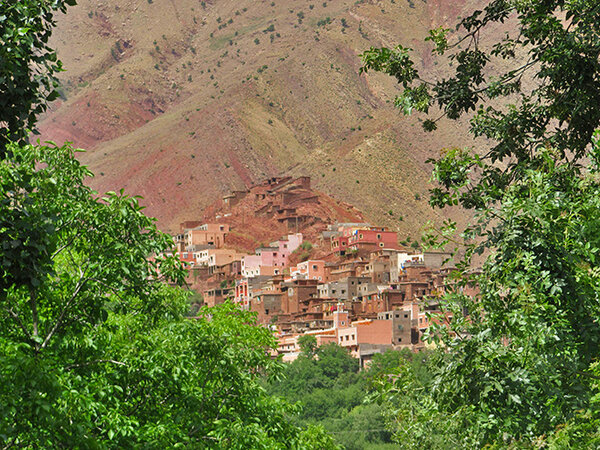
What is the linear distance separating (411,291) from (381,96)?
91235 millimetres

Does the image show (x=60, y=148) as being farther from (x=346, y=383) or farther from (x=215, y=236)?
(x=215, y=236)

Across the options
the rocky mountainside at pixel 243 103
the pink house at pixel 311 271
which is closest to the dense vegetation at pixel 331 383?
the pink house at pixel 311 271

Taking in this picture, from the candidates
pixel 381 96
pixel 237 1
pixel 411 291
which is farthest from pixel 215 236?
pixel 237 1

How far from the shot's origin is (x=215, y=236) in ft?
364

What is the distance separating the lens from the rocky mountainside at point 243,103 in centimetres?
13900

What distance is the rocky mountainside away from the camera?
139m

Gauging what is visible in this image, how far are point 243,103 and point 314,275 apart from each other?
67.4 meters

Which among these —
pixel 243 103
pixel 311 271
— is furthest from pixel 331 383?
pixel 243 103

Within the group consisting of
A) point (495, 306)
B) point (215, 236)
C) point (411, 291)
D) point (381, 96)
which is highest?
point (381, 96)

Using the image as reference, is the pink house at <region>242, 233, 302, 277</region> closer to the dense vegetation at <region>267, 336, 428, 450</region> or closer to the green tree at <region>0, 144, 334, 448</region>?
the dense vegetation at <region>267, 336, 428, 450</region>

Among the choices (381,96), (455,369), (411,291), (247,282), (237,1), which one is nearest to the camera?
(455,369)

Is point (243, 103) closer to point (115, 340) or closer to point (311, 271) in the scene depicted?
point (311, 271)

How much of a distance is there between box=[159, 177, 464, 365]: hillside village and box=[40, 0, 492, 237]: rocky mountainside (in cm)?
1592

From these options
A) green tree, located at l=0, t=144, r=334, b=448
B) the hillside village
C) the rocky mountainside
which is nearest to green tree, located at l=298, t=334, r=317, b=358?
the hillside village
